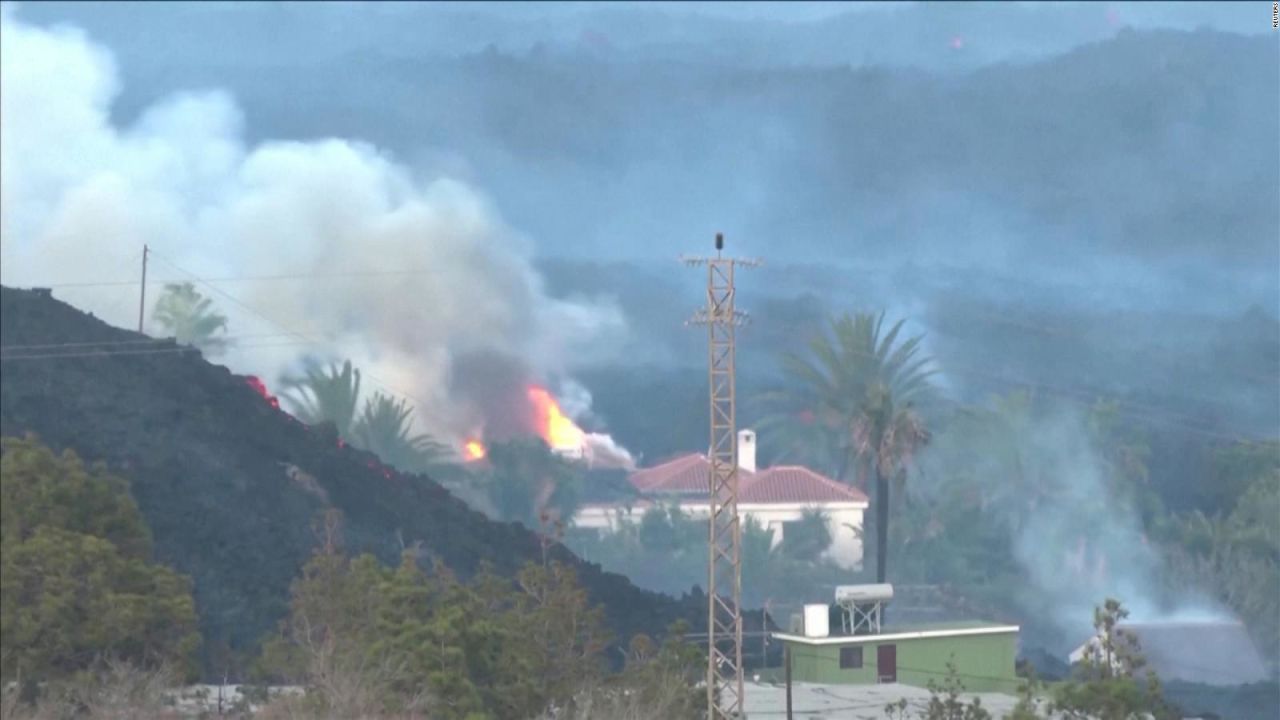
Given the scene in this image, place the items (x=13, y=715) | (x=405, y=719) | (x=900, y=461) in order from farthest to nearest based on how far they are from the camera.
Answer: (x=900, y=461) → (x=13, y=715) → (x=405, y=719)

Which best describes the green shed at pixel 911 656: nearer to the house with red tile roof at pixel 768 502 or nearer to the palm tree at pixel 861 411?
the palm tree at pixel 861 411

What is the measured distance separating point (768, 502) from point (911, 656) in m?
61.0

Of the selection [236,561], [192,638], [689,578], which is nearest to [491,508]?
[689,578]

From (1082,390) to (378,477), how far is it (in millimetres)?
83268

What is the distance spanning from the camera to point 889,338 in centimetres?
12144

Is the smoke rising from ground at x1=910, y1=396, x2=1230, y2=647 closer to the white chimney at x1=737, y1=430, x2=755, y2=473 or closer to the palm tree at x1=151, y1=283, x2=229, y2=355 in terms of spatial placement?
the white chimney at x1=737, y1=430, x2=755, y2=473

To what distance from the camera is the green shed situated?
71250 mm

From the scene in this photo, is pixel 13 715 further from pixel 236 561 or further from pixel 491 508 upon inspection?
pixel 491 508

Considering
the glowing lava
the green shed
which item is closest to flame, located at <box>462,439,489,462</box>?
the glowing lava

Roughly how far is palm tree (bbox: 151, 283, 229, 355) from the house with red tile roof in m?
33.2

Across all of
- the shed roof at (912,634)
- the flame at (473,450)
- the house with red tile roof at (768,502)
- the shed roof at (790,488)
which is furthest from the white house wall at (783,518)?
the shed roof at (912,634)

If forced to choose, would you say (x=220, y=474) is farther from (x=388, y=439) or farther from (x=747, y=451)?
(x=747, y=451)

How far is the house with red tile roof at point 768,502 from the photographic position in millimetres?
133875

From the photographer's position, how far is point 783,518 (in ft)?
443
